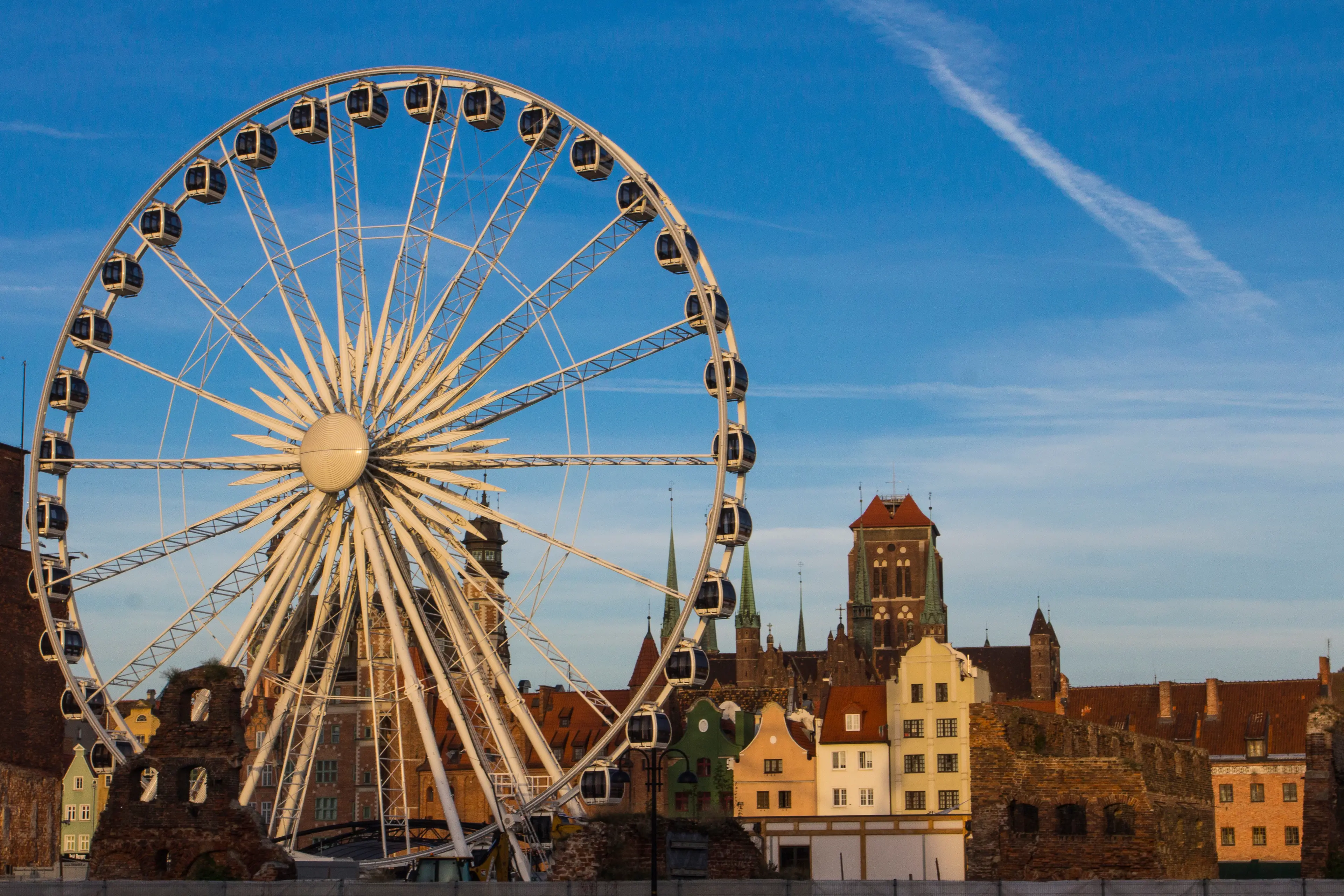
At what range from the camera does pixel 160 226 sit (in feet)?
179

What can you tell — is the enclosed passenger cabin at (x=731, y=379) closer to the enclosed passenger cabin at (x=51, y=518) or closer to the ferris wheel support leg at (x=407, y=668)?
the ferris wheel support leg at (x=407, y=668)

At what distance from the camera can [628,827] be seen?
147 feet

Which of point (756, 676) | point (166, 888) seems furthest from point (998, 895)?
point (756, 676)

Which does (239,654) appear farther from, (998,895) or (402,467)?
(998,895)

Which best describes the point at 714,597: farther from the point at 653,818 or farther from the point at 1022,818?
the point at 1022,818

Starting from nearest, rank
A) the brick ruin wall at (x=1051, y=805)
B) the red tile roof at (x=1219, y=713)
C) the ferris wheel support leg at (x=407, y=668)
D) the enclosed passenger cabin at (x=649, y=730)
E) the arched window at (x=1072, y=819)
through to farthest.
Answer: the enclosed passenger cabin at (x=649, y=730)
the ferris wheel support leg at (x=407, y=668)
the brick ruin wall at (x=1051, y=805)
the arched window at (x=1072, y=819)
the red tile roof at (x=1219, y=713)

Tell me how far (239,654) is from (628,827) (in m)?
12.8

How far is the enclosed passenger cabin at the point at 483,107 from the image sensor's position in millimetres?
53219

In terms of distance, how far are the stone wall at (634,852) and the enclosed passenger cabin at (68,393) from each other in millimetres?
20402

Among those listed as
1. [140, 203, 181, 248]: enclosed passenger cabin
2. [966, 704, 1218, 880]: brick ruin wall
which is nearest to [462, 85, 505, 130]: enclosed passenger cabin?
[140, 203, 181, 248]: enclosed passenger cabin

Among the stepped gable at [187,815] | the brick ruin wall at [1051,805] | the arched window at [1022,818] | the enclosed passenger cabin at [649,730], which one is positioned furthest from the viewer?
the arched window at [1022,818]

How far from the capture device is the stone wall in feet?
143

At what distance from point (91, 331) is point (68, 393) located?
6.62 feet

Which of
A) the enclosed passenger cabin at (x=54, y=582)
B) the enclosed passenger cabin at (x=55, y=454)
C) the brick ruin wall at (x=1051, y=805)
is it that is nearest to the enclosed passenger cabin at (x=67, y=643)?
the enclosed passenger cabin at (x=54, y=582)
